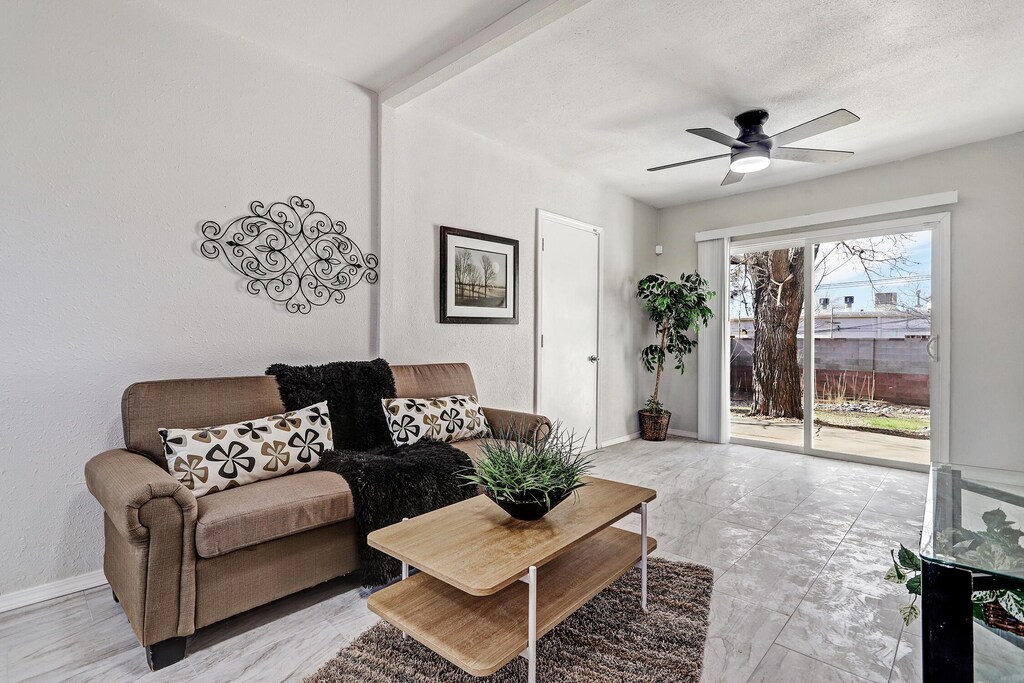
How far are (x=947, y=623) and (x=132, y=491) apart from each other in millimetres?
2086

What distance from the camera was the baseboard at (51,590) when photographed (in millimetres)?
1926

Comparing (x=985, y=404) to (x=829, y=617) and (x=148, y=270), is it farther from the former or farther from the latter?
(x=148, y=270)

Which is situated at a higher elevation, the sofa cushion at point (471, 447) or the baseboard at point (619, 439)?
the sofa cushion at point (471, 447)

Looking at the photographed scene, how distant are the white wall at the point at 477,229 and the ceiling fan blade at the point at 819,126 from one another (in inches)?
73.3

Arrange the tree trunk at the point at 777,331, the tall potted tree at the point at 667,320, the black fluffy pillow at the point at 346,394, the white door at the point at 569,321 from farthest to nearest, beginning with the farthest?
1. the tall potted tree at the point at 667,320
2. the tree trunk at the point at 777,331
3. the white door at the point at 569,321
4. the black fluffy pillow at the point at 346,394

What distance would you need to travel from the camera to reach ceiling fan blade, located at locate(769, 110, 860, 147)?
8.51 ft

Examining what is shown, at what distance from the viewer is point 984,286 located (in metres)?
3.68

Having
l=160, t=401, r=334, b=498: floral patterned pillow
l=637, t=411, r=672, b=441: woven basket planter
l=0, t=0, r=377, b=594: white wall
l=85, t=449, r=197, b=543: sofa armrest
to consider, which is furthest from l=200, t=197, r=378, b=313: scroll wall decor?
l=637, t=411, r=672, b=441: woven basket planter

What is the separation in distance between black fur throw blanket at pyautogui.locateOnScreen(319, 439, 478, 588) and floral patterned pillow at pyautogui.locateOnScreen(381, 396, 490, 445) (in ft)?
0.88

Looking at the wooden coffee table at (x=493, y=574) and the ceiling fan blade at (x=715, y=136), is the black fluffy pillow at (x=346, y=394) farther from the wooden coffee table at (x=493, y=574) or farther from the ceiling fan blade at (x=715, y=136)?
the ceiling fan blade at (x=715, y=136)

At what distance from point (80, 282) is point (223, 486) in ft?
3.66

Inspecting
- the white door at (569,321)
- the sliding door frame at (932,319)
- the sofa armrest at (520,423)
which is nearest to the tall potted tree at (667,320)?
the white door at (569,321)

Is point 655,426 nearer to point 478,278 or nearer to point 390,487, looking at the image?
point 478,278

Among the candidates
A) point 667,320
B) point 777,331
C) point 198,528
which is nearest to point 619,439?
point 667,320
